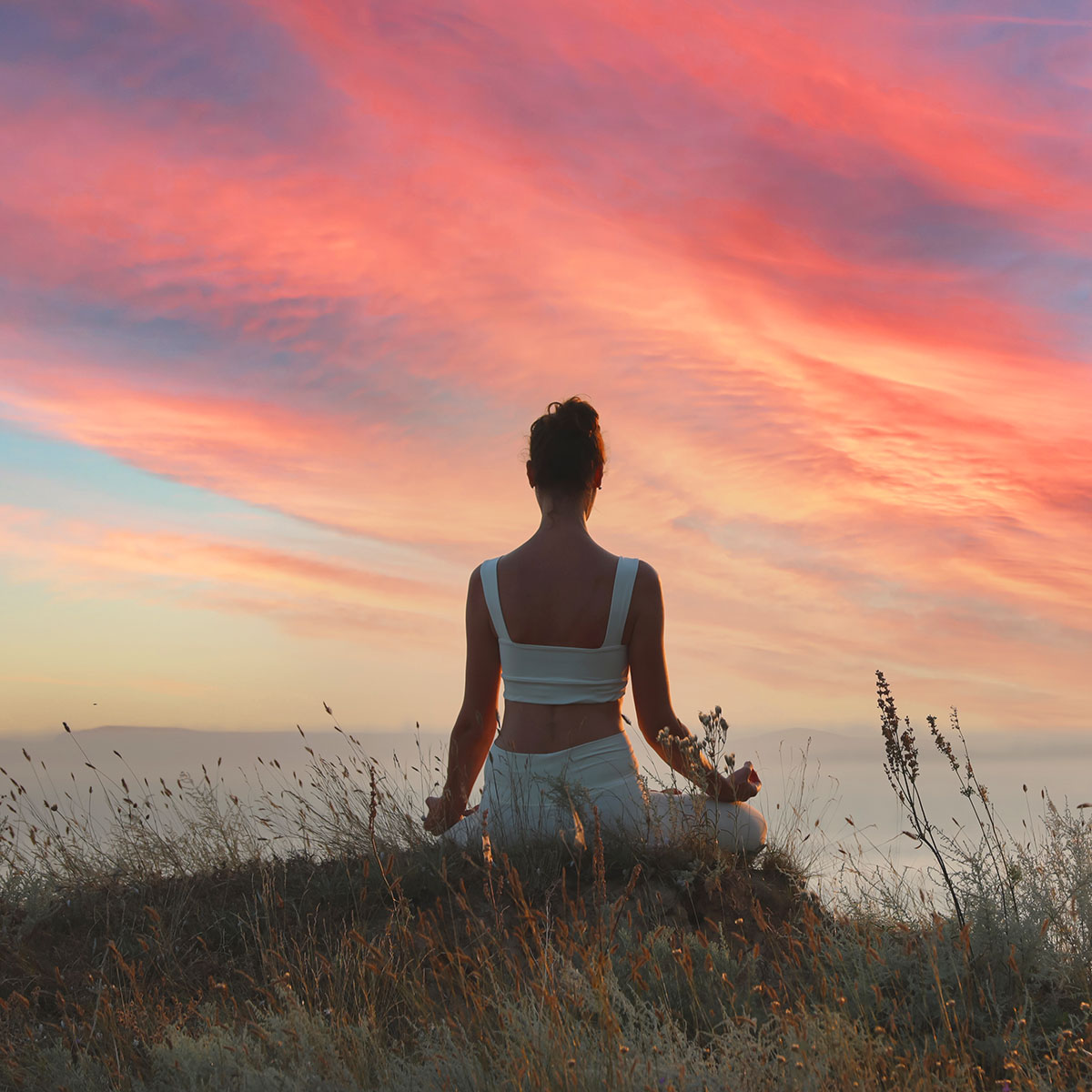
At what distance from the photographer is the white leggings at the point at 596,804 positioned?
5.33 metres

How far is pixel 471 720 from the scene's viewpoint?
18.8 ft

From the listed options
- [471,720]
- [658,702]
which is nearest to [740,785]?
[658,702]

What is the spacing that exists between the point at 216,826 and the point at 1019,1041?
195 inches

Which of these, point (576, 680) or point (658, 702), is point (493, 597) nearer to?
point (576, 680)

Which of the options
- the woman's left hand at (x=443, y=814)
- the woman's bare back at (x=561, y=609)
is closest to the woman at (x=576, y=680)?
the woman's bare back at (x=561, y=609)

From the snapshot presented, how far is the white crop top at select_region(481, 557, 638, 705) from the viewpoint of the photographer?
17.7 ft

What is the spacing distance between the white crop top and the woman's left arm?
6.6 inches

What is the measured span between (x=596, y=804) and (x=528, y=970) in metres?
1.27

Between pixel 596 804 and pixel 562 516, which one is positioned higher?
pixel 562 516

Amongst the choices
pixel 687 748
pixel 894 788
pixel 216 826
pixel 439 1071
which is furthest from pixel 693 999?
pixel 216 826

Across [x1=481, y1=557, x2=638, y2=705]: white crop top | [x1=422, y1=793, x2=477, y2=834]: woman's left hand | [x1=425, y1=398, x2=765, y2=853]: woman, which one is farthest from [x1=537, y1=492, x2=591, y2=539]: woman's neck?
[x1=422, y1=793, x2=477, y2=834]: woman's left hand

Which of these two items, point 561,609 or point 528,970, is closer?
point 528,970

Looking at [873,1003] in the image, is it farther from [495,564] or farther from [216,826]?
[216,826]

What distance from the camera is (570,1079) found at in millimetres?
2799
